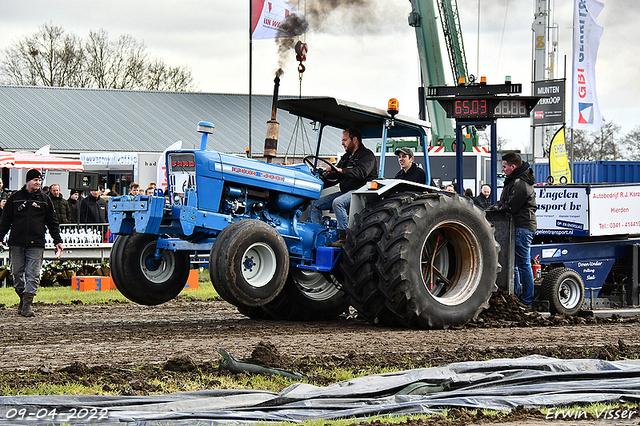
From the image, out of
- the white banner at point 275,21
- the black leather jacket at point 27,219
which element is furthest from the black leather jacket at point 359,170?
the white banner at point 275,21

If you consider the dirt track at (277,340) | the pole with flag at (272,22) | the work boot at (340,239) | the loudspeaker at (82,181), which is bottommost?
the dirt track at (277,340)

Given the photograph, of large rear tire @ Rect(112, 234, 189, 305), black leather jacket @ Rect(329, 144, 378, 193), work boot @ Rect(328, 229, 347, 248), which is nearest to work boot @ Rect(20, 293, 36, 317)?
large rear tire @ Rect(112, 234, 189, 305)

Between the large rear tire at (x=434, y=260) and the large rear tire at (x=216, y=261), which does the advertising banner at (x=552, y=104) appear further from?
the large rear tire at (x=216, y=261)

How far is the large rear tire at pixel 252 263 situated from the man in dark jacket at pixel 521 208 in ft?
10.9

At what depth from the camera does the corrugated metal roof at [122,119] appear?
3494 centimetres

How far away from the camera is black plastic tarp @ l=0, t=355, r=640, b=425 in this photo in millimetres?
4422

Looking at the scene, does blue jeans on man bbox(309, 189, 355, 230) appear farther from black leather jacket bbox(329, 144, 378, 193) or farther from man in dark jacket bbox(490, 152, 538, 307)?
man in dark jacket bbox(490, 152, 538, 307)

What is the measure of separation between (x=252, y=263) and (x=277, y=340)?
2.97 feet

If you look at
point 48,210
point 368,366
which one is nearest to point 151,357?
point 368,366

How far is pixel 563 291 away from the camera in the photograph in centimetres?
1076

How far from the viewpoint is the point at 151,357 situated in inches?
256

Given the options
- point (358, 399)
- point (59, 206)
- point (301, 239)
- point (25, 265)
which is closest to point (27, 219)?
point (25, 265)

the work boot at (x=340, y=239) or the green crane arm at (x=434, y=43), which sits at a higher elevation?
the green crane arm at (x=434, y=43)

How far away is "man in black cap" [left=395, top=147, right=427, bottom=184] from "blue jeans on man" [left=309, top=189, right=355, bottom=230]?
101 centimetres
